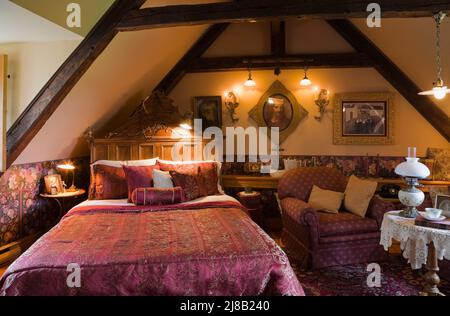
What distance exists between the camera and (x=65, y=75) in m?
2.93

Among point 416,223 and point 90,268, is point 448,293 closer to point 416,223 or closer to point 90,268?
point 416,223

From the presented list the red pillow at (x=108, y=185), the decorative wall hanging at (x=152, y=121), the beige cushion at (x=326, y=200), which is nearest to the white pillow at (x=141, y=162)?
the red pillow at (x=108, y=185)

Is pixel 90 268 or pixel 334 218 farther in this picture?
pixel 334 218

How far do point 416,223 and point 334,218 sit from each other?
3.10 ft

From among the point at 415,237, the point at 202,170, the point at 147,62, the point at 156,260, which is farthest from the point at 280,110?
the point at 156,260

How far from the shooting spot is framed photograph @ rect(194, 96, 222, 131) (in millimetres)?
4926

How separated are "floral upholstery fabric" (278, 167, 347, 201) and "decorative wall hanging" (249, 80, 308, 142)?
1035 mm

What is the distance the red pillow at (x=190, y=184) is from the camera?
352cm

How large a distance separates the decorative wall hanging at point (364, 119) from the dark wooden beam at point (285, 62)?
1.48 ft

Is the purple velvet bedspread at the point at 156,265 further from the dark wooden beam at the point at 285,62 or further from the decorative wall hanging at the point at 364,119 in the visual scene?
the dark wooden beam at the point at 285,62

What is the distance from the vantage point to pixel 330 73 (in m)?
4.74

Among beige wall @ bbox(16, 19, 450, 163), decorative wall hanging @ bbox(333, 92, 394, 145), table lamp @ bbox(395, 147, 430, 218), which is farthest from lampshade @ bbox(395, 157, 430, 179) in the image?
decorative wall hanging @ bbox(333, 92, 394, 145)

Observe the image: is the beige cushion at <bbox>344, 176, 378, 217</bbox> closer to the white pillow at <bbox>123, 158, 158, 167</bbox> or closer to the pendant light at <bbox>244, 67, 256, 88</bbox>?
the pendant light at <bbox>244, 67, 256, 88</bbox>
